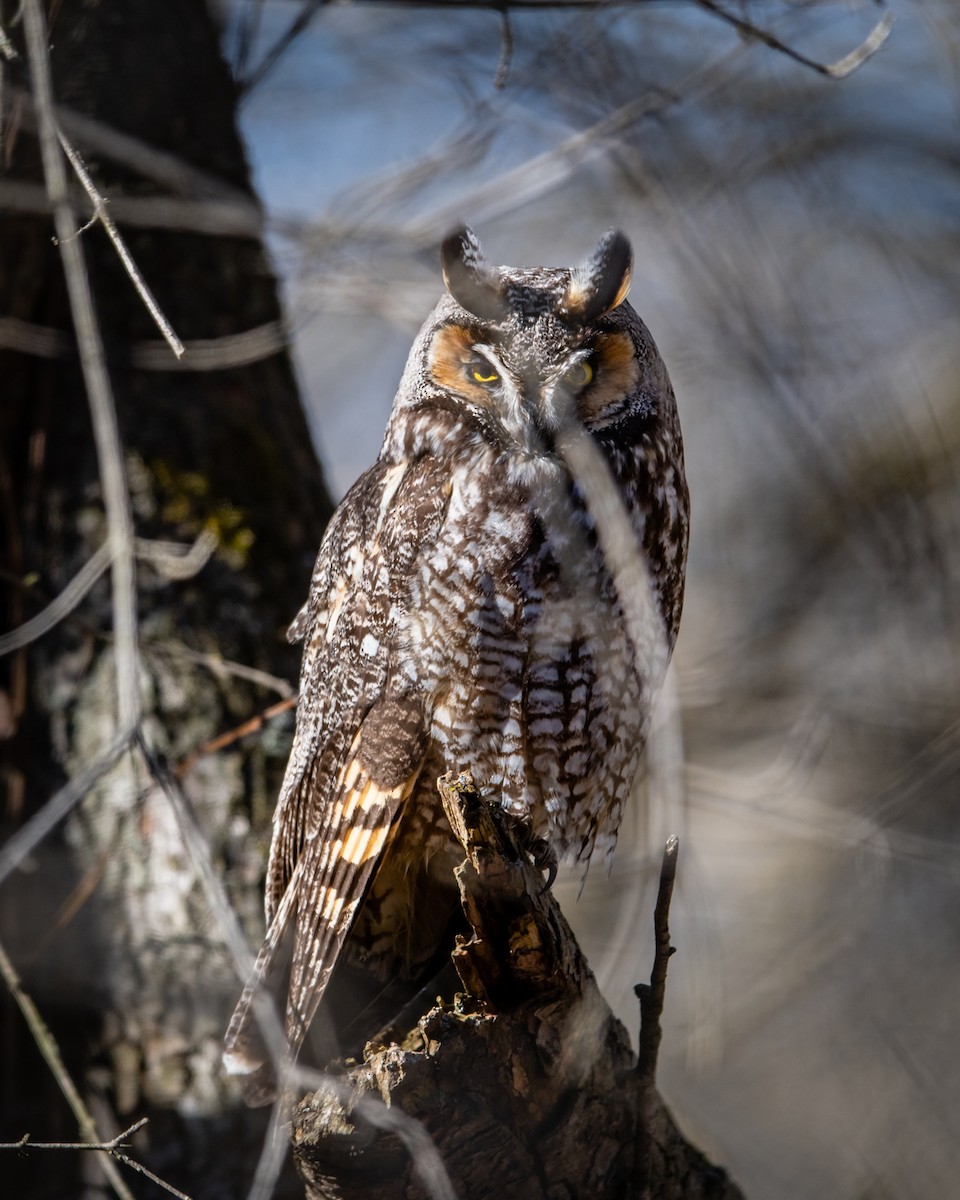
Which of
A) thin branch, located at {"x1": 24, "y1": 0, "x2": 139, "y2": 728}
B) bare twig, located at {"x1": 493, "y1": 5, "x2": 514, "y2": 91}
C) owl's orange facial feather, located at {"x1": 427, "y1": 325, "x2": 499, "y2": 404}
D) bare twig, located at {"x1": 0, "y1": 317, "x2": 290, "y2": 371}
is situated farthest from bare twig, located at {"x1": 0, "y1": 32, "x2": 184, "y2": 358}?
bare twig, located at {"x1": 493, "y1": 5, "x2": 514, "y2": 91}

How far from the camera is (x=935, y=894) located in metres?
4.70

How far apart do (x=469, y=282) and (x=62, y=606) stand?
106 cm

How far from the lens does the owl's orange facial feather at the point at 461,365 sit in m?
1.97

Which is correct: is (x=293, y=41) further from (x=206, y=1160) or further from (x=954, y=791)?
(x=954, y=791)

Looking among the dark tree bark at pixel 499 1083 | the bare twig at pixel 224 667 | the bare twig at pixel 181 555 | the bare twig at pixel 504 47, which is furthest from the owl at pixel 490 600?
the bare twig at pixel 181 555

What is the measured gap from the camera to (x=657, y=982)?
166 centimetres

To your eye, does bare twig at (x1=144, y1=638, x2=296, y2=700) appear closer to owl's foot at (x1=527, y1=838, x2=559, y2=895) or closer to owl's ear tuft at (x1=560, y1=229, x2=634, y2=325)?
owl's foot at (x1=527, y1=838, x2=559, y2=895)

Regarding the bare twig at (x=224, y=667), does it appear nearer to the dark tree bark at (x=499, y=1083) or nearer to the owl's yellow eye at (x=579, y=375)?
the dark tree bark at (x=499, y=1083)

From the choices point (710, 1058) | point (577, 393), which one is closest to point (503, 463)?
point (577, 393)

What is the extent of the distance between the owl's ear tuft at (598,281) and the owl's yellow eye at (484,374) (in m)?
0.16

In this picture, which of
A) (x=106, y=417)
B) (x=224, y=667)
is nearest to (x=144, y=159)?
(x=106, y=417)

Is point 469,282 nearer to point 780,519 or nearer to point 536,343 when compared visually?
point 536,343

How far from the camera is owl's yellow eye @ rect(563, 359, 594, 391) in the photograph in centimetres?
190

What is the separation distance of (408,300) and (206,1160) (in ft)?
5.99
